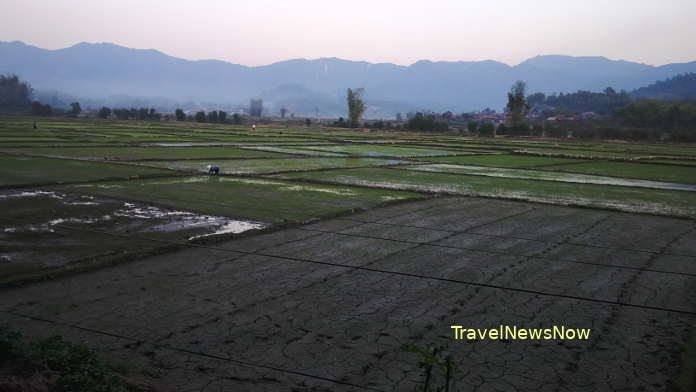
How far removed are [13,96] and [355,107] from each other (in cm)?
10142

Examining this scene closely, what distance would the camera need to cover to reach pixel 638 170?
1420 inches

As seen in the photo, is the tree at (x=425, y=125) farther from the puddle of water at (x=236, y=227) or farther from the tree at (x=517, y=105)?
the puddle of water at (x=236, y=227)

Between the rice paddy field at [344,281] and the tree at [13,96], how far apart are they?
5529 inches

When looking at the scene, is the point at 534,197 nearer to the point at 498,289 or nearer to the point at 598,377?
the point at 498,289

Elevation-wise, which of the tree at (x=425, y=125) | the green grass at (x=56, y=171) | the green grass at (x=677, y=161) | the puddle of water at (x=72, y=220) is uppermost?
the tree at (x=425, y=125)

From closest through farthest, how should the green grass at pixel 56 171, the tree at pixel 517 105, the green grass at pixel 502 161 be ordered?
the green grass at pixel 56 171
the green grass at pixel 502 161
the tree at pixel 517 105

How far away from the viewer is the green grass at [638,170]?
32103mm

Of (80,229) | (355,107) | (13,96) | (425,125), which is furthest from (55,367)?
(13,96)

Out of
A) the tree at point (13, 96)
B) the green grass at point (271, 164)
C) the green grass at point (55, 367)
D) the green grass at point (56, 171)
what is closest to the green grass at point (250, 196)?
the green grass at point (56, 171)

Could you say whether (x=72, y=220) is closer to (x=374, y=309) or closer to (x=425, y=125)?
(x=374, y=309)

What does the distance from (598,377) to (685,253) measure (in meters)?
8.35

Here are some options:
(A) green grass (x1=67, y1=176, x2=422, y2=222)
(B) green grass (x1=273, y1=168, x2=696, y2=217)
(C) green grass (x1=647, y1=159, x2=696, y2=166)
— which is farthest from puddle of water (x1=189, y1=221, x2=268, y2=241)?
(C) green grass (x1=647, y1=159, x2=696, y2=166)

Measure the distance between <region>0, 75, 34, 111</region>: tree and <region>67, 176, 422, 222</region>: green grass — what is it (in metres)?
140

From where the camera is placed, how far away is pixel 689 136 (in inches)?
3078
